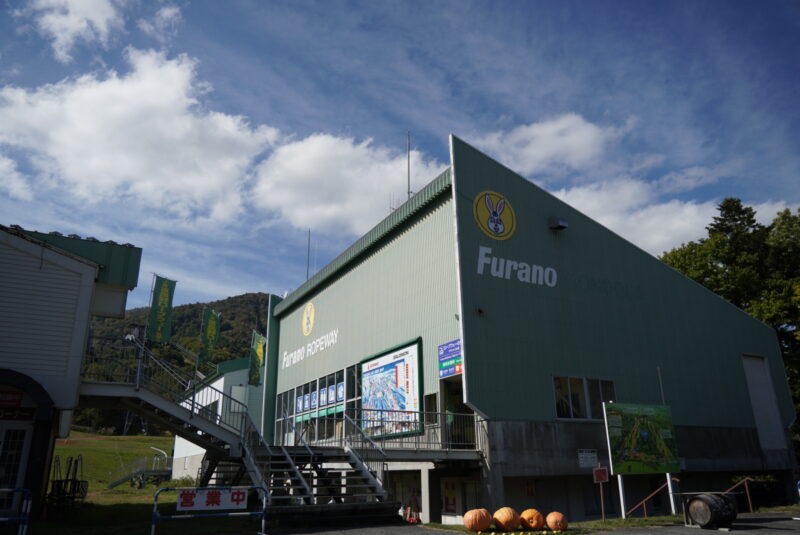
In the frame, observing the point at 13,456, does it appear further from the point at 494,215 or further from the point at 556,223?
the point at 556,223

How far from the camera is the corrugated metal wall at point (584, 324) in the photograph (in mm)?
19344

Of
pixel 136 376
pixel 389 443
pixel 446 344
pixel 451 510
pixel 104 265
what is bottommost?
pixel 451 510

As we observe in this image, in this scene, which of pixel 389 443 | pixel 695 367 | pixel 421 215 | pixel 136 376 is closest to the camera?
pixel 136 376

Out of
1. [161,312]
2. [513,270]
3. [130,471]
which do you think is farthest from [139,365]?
[130,471]

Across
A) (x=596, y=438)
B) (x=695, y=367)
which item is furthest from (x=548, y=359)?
(x=695, y=367)

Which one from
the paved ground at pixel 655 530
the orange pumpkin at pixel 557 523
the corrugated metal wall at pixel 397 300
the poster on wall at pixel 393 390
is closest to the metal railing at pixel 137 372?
the paved ground at pixel 655 530

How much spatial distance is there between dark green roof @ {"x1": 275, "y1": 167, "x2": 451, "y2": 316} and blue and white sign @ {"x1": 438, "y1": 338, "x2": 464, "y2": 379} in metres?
5.61

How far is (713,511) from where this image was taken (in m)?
13.3

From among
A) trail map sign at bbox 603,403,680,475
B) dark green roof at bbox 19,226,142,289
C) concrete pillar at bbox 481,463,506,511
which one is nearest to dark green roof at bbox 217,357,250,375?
dark green roof at bbox 19,226,142,289

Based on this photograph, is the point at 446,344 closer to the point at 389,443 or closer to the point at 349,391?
the point at 389,443

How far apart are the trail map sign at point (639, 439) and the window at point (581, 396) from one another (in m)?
2.12

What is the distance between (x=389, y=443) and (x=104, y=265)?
11.3m

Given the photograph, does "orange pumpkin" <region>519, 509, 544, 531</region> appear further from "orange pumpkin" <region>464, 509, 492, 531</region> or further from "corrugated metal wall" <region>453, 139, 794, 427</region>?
"corrugated metal wall" <region>453, 139, 794, 427</region>

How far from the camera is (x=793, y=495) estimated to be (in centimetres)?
2622
